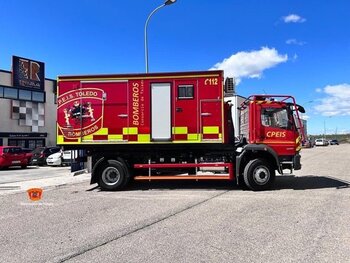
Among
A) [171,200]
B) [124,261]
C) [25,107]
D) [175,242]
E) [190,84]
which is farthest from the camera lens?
[25,107]

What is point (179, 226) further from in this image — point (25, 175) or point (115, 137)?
point (25, 175)

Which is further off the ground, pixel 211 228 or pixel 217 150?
pixel 217 150

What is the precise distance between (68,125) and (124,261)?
316 inches

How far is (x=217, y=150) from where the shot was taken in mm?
12383

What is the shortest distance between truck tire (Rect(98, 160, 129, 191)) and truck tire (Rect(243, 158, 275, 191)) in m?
3.77

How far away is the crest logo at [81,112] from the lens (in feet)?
40.4

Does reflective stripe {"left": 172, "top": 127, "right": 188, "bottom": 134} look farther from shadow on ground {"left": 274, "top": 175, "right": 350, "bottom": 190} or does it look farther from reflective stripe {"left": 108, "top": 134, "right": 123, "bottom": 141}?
shadow on ground {"left": 274, "top": 175, "right": 350, "bottom": 190}

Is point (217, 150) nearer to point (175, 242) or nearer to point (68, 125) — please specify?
point (68, 125)

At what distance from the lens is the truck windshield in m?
12.3

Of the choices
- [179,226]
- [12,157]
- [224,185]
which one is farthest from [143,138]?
[12,157]

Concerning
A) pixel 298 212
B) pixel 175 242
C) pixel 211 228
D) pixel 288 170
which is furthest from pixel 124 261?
pixel 288 170

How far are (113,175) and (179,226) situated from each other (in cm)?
580

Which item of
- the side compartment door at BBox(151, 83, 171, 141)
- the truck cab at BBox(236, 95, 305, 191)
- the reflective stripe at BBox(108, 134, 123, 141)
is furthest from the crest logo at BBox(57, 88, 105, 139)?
the truck cab at BBox(236, 95, 305, 191)
